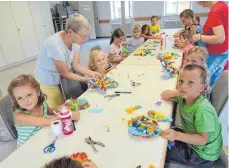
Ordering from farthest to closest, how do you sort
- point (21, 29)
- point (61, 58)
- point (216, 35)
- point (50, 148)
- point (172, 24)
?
point (172, 24), point (21, 29), point (216, 35), point (61, 58), point (50, 148)

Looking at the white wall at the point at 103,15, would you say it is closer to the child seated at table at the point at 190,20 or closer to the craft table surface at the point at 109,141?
the child seated at table at the point at 190,20

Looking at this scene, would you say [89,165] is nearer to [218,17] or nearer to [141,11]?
[218,17]

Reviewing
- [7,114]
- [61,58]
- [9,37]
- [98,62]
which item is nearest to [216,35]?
[98,62]

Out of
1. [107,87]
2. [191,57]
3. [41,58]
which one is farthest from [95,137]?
[191,57]

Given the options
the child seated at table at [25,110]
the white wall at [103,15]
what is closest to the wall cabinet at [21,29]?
the white wall at [103,15]

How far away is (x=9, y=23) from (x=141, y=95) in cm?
Result: 546

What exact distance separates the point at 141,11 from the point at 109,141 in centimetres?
855

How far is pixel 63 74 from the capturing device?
1.89 meters

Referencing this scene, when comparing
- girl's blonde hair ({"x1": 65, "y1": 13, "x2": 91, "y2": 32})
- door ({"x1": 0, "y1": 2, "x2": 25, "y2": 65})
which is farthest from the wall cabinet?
girl's blonde hair ({"x1": 65, "y1": 13, "x2": 91, "y2": 32})

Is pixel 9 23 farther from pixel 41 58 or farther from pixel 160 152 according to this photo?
pixel 160 152

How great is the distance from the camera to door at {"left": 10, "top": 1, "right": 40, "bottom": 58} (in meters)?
5.89

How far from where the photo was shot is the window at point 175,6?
809 cm

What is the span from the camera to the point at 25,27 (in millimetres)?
6227

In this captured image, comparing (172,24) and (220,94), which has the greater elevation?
(220,94)
